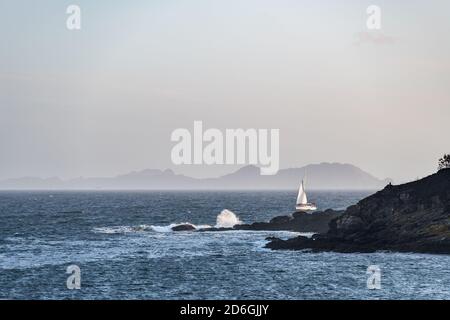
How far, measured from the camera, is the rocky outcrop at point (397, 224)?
78562 mm

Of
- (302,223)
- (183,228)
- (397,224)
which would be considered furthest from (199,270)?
(183,228)

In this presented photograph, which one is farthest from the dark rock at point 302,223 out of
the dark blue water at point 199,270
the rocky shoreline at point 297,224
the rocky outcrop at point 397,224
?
the rocky outcrop at point 397,224

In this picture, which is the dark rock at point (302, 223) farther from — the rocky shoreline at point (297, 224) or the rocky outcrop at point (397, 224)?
the rocky outcrop at point (397, 224)

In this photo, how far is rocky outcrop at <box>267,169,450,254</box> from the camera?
78.6 m

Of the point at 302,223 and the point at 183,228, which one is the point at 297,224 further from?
the point at 183,228

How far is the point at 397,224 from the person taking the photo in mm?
83875

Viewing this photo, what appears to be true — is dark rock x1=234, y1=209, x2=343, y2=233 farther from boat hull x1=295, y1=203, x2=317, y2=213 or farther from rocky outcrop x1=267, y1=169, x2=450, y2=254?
boat hull x1=295, y1=203, x2=317, y2=213

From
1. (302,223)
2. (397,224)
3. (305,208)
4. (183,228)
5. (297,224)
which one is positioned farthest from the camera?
(305,208)

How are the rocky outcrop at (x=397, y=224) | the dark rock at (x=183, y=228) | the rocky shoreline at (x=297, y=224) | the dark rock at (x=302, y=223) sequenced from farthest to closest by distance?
1. the dark rock at (x=183, y=228)
2. the rocky shoreline at (x=297, y=224)
3. the dark rock at (x=302, y=223)
4. the rocky outcrop at (x=397, y=224)

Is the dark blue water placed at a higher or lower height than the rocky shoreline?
lower

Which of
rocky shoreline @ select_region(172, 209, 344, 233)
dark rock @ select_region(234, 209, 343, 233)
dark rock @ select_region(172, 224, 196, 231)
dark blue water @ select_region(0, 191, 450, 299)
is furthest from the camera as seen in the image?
dark rock @ select_region(172, 224, 196, 231)

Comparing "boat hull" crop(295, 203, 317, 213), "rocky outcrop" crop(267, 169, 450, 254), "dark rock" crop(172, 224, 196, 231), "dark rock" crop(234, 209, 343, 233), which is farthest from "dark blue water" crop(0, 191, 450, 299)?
"boat hull" crop(295, 203, 317, 213)

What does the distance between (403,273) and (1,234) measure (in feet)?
236

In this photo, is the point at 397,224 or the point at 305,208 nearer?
the point at 397,224
